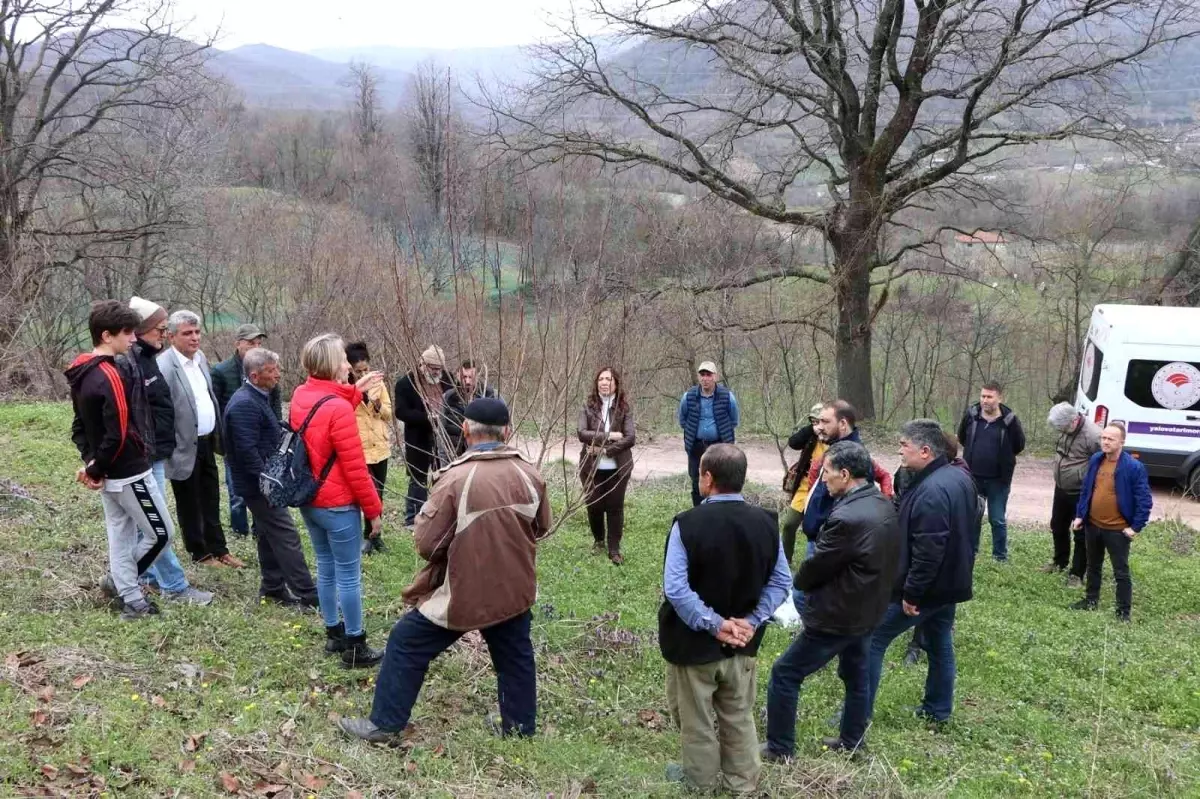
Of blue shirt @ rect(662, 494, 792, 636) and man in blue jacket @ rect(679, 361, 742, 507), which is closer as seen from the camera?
blue shirt @ rect(662, 494, 792, 636)

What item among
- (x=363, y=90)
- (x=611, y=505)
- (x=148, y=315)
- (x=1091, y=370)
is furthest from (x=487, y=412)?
(x=363, y=90)

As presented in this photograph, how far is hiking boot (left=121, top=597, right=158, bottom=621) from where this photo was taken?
194 inches

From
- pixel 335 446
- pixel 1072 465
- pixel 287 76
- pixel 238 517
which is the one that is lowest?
pixel 238 517

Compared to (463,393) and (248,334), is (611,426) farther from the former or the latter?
(248,334)

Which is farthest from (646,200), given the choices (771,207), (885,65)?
(885,65)

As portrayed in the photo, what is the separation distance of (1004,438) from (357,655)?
6432 millimetres

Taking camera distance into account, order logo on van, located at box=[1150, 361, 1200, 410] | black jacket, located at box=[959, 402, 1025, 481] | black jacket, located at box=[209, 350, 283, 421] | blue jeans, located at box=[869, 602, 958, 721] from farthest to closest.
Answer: logo on van, located at box=[1150, 361, 1200, 410] < black jacket, located at box=[959, 402, 1025, 481] < black jacket, located at box=[209, 350, 283, 421] < blue jeans, located at box=[869, 602, 958, 721]

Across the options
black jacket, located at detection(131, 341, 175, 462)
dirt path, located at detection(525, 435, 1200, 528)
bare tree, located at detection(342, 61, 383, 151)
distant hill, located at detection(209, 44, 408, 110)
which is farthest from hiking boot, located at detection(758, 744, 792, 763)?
distant hill, located at detection(209, 44, 408, 110)

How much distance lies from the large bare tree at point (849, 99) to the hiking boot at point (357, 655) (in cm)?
1027

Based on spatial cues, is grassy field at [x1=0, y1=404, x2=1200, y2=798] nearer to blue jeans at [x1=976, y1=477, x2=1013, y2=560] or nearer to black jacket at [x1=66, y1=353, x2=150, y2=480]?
black jacket at [x1=66, y1=353, x2=150, y2=480]

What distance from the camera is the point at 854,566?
4137 mm

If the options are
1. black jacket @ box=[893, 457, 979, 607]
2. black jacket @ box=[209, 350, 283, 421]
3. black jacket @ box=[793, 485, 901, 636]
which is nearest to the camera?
black jacket @ box=[793, 485, 901, 636]

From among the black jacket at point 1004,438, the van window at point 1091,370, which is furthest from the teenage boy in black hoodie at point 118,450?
the van window at point 1091,370

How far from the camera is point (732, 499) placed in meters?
3.67
